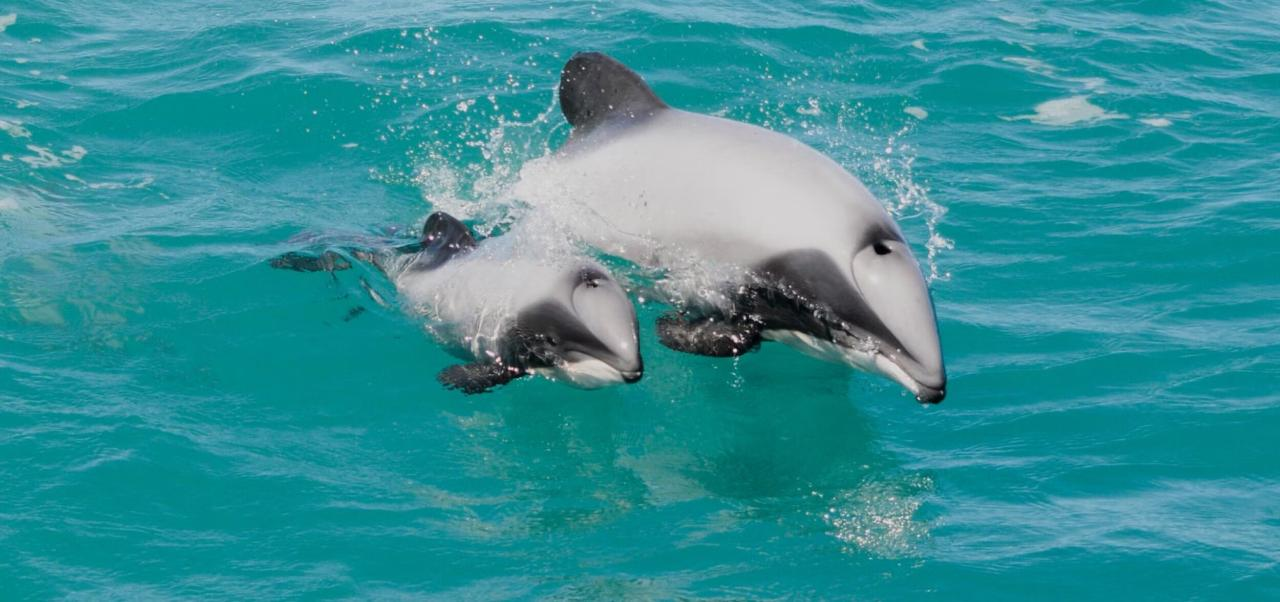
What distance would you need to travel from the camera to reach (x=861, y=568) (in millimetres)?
8188

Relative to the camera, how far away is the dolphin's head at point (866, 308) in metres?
9.27

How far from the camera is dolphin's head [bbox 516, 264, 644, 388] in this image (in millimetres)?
9531

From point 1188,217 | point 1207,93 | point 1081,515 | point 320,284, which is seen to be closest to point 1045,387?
point 1081,515

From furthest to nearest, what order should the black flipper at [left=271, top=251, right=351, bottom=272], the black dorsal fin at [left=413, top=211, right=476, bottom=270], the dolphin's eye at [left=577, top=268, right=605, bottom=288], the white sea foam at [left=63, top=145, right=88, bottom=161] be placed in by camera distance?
the white sea foam at [left=63, top=145, right=88, bottom=161] → the black flipper at [left=271, top=251, right=351, bottom=272] → the black dorsal fin at [left=413, top=211, right=476, bottom=270] → the dolphin's eye at [left=577, top=268, right=605, bottom=288]

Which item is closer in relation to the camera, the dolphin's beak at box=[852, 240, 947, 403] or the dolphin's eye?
the dolphin's beak at box=[852, 240, 947, 403]

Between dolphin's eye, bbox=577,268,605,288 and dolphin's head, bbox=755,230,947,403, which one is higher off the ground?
dolphin's eye, bbox=577,268,605,288

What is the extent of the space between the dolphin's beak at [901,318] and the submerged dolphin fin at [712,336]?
1100 millimetres

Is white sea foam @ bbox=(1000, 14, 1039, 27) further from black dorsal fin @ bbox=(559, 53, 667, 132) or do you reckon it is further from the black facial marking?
the black facial marking

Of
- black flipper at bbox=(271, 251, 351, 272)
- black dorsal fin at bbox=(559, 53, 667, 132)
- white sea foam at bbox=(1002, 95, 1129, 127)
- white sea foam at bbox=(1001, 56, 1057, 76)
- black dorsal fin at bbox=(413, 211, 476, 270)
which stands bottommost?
black dorsal fin at bbox=(413, 211, 476, 270)

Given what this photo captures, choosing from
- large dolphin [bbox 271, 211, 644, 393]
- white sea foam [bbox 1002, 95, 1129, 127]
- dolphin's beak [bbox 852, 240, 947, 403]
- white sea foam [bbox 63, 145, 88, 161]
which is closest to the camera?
dolphin's beak [bbox 852, 240, 947, 403]

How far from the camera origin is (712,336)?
10344 mm

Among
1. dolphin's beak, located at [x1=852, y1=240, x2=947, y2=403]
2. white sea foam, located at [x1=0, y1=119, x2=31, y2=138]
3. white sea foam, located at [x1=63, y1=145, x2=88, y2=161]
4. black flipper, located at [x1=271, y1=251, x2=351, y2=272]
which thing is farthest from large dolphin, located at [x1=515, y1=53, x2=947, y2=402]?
white sea foam, located at [x1=0, y1=119, x2=31, y2=138]

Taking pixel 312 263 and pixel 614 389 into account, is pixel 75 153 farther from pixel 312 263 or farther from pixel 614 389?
pixel 614 389

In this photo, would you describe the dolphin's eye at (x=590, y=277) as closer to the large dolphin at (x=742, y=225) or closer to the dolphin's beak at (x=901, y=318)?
the large dolphin at (x=742, y=225)
